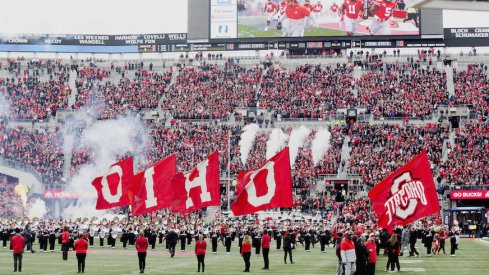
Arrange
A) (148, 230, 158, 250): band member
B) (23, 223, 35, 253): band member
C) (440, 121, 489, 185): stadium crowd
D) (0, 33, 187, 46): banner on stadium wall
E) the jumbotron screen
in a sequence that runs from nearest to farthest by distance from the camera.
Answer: (23, 223, 35, 253): band member < (148, 230, 158, 250): band member < (440, 121, 489, 185): stadium crowd < the jumbotron screen < (0, 33, 187, 46): banner on stadium wall

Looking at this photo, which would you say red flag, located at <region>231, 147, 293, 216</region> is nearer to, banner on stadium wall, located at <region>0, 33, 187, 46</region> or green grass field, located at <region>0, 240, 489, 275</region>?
green grass field, located at <region>0, 240, 489, 275</region>

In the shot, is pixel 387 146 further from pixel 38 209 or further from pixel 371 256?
pixel 371 256

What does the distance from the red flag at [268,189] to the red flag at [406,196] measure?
3.15 meters

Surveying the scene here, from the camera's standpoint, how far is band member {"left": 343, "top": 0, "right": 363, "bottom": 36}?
2896 inches

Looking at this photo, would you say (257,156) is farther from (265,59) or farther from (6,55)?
(6,55)

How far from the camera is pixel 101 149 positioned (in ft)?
227

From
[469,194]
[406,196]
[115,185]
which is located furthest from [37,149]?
[406,196]

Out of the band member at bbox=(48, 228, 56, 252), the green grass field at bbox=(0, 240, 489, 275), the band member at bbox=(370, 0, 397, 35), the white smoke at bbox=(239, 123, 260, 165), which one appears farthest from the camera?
the band member at bbox=(370, 0, 397, 35)

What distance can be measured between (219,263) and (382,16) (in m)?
46.6

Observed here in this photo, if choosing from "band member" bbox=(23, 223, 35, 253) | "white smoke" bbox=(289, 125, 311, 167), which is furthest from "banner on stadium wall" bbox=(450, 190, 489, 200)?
"band member" bbox=(23, 223, 35, 253)

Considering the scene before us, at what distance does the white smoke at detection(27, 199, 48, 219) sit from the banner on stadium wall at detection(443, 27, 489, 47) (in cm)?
4062

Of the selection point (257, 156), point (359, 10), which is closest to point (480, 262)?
point (257, 156)

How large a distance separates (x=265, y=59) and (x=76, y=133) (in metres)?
20.3

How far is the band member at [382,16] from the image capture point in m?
73.1
